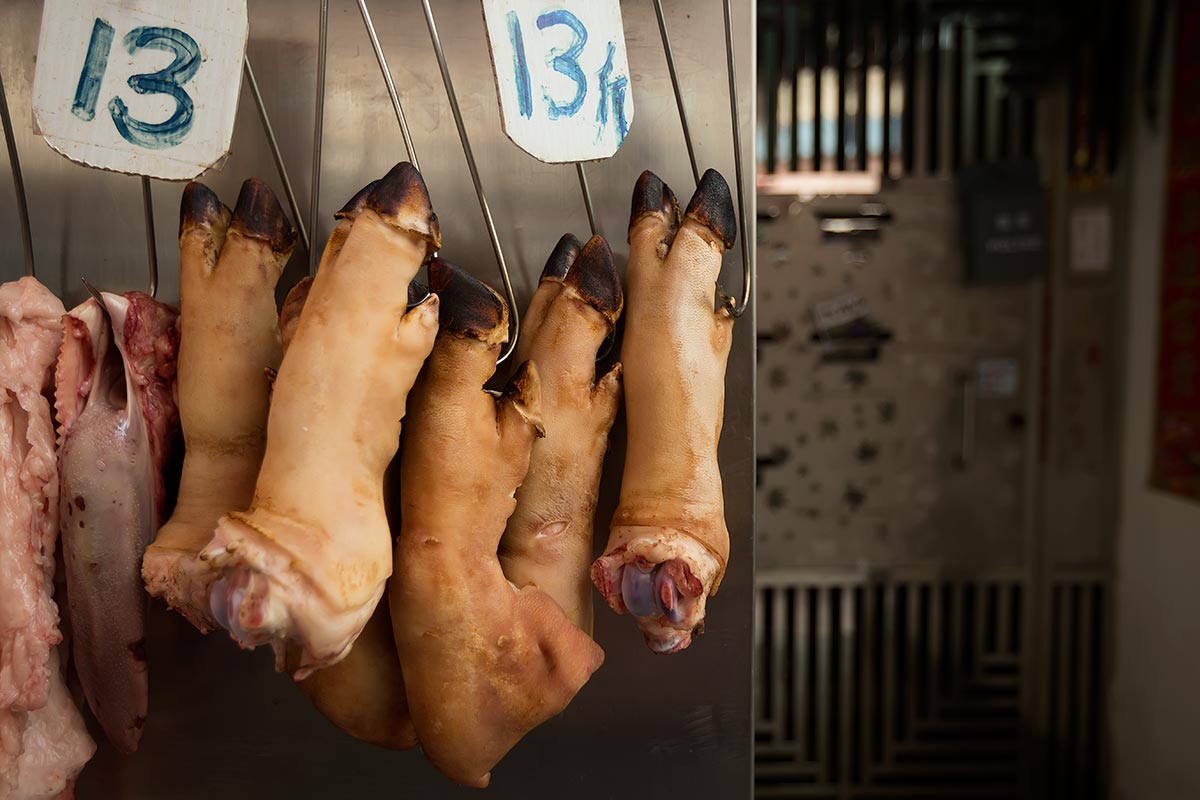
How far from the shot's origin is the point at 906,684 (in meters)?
2.61

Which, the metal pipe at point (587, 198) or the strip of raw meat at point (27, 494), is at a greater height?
the metal pipe at point (587, 198)

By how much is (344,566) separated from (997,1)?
8.63 ft

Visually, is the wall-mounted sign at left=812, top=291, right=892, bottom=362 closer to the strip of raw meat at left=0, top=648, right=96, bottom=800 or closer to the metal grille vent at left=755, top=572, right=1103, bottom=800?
the metal grille vent at left=755, top=572, right=1103, bottom=800

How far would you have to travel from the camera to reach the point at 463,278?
0.70 m

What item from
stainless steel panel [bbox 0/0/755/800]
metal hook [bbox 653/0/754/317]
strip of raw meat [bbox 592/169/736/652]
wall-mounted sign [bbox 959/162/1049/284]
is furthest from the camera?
wall-mounted sign [bbox 959/162/1049/284]

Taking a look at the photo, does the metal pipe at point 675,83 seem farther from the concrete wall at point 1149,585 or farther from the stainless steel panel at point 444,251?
the concrete wall at point 1149,585

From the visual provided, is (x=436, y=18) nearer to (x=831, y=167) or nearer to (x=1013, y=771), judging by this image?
(x=831, y=167)

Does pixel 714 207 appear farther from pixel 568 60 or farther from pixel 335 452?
pixel 335 452

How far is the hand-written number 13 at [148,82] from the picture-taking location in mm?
689

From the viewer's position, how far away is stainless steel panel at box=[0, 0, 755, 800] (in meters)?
0.90

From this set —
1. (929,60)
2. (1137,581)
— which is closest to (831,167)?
(929,60)

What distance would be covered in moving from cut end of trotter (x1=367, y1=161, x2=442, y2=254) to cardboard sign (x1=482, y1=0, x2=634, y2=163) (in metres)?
0.08

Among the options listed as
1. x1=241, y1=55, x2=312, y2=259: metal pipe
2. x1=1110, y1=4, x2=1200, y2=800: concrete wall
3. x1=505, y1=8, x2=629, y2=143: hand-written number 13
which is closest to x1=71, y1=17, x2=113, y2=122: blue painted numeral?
x1=241, y1=55, x2=312, y2=259: metal pipe

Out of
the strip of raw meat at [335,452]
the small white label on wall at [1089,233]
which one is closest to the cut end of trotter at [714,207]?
the strip of raw meat at [335,452]
